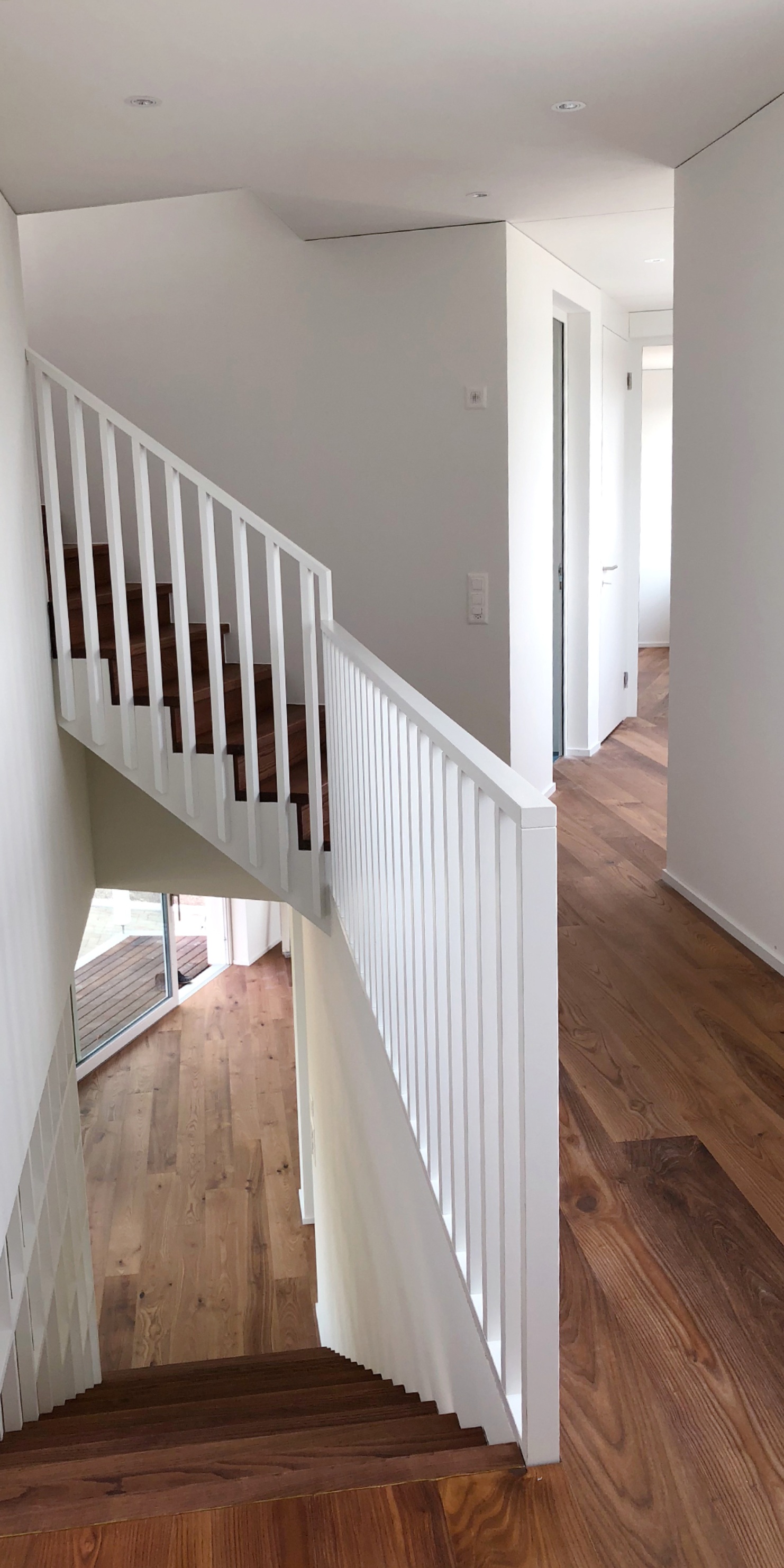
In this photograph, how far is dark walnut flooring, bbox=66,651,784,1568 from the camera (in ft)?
5.10

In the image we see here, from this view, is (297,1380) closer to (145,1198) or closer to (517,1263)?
(517,1263)

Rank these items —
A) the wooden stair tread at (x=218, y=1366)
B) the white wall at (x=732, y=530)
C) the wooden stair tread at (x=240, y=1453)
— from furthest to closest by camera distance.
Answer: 1. the wooden stair tread at (x=218, y=1366)
2. the white wall at (x=732, y=530)
3. the wooden stair tread at (x=240, y=1453)

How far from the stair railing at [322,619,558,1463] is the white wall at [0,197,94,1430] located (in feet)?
4.04

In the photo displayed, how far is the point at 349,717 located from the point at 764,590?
137cm

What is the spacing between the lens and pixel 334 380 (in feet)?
16.4

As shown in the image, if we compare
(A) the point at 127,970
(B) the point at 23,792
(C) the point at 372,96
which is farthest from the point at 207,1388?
(A) the point at 127,970

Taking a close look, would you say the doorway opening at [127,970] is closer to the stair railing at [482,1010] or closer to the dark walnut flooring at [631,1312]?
the dark walnut flooring at [631,1312]

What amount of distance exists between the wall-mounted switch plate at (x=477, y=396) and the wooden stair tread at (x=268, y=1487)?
161 inches

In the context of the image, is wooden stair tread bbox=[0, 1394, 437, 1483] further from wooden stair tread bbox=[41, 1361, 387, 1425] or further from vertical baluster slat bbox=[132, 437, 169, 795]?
vertical baluster slat bbox=[132, 437, 169, 795]

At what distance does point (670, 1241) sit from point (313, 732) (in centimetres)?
209

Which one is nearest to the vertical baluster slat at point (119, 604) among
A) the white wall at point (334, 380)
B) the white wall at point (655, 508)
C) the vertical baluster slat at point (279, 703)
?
the vertical baluster slat at point (279, 703)

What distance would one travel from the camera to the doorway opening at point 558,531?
6.47 m

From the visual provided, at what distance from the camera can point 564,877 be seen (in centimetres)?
462

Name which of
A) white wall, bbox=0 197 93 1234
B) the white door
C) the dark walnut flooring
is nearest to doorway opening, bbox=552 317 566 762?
the white door
